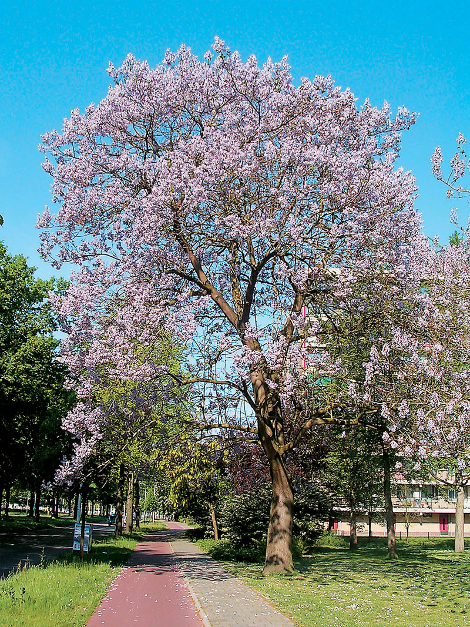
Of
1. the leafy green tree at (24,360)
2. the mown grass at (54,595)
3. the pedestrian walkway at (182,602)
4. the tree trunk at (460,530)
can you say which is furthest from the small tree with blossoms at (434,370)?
the tree trunk at (460,530)

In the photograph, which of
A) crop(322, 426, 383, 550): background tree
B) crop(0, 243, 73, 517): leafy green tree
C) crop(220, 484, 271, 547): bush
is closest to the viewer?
crop(322, 426, 383, 550): background tree

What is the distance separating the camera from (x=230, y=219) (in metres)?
14.9

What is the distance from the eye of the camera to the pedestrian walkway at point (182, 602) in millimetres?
10023

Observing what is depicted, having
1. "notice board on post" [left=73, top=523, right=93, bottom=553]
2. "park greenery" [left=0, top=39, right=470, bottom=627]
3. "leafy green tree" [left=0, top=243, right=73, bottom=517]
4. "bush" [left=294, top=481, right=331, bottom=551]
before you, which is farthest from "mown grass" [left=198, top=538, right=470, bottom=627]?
"leafy green tree" [left=0, top=243, right=73, bottom=517]

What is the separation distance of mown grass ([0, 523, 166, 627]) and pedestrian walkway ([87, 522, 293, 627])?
0.91 ft

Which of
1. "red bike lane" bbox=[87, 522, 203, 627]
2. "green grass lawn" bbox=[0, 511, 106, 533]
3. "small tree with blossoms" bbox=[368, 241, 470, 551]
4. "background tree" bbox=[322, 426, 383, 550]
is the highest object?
"small tree with blossoms" bbox=[368, 241, 470, 551]

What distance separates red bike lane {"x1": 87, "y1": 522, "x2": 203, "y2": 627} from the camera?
32.9ft

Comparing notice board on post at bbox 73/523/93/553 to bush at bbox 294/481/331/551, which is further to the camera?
bush at bbox 294/481/331/551

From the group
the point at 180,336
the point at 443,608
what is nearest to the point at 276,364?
the point at 180,336

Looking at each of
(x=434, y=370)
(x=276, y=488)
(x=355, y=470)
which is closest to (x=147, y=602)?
(x=276, y=488)

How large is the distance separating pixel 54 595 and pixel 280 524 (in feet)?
23.6

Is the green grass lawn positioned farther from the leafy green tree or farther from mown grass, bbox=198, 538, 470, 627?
mown grass, bbox=198, 538, 470, 627

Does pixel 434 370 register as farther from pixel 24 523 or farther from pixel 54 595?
pixel 24 523

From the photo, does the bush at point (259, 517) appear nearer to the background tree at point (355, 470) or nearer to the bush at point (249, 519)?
the bush at point (249, 519)
